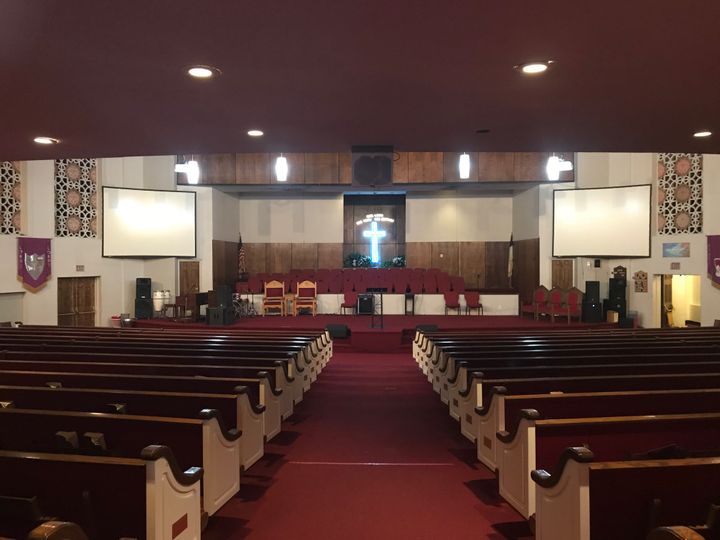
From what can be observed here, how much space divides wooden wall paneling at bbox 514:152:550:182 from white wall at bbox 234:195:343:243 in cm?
562

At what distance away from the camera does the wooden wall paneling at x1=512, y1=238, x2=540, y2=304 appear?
42.6ft

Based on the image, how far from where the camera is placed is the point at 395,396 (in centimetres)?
569

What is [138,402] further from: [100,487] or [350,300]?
[350,300]

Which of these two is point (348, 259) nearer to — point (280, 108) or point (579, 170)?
point (579, 170)

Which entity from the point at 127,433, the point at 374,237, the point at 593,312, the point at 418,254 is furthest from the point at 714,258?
the point at 127,433

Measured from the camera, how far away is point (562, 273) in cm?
1286

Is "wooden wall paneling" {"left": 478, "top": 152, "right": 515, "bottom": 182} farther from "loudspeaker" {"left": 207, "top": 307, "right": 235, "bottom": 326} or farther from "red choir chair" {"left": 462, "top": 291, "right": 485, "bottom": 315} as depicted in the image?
"loudspeaker" {"left": 207, "top": 307, "right": 235, "bottom": 326}

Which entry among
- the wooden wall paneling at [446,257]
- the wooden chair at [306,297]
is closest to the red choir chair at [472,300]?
the wooden wall paneling at [446,257]

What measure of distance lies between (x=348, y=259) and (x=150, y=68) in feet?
39.2

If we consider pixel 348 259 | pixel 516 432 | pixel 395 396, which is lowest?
pixel 395 396

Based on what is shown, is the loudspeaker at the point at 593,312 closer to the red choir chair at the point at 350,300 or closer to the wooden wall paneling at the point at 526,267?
the wooden wall paneling at the point at 526,267

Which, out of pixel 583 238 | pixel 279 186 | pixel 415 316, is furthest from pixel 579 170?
pixel 279 186

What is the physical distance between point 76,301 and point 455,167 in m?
10.1

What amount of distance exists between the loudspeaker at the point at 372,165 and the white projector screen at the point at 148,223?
29.4 feet
